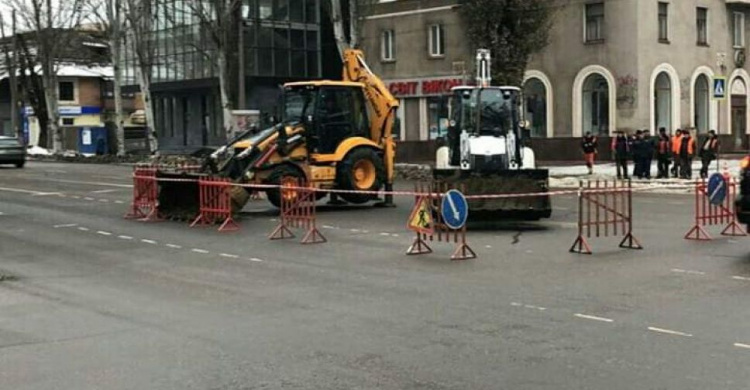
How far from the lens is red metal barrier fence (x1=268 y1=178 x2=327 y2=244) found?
51.5ft

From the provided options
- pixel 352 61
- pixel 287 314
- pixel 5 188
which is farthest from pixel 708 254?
pixel 5 188

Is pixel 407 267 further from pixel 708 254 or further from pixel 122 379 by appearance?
pixel 122 379

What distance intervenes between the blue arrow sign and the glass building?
37892 millimetres

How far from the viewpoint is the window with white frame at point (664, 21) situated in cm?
3941

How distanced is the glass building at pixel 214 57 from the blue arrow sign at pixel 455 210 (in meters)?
37.9

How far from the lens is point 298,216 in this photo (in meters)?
16.6

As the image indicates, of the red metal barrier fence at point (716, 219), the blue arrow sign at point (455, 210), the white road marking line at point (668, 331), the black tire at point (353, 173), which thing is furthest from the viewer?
the black tire at point (353, 173)

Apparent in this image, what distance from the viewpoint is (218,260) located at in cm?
1337

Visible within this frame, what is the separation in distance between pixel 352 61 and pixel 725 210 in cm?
1010

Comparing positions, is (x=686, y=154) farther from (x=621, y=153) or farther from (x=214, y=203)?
(x=214, y=203)

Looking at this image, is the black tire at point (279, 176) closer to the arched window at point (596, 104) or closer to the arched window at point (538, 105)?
the arched window at point (596, 104)

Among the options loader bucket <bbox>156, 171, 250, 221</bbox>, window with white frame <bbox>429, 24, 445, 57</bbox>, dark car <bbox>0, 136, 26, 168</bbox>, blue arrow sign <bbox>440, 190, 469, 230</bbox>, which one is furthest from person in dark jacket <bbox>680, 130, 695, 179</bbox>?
dark car <bbox>0, 136, 26, 168</bbox>

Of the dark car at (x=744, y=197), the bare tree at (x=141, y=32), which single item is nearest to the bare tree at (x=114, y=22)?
the bare tree at (x=141, y=32)

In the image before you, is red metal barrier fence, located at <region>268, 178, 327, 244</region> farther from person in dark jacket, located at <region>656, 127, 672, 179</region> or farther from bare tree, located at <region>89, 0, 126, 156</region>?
bare tree, located at <region>89, 0, 126, 156</region>
